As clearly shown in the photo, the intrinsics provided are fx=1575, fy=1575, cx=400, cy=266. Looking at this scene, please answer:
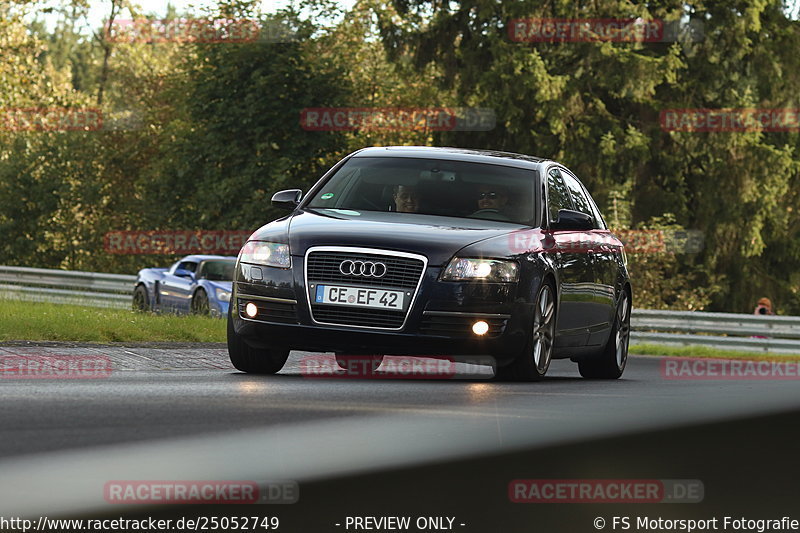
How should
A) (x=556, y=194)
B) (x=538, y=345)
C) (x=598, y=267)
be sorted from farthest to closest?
(x=598, y=267)
(x=556, y=194)
(x=538, y=345)

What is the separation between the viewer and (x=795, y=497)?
6246 millimetres

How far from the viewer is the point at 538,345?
1138 cm

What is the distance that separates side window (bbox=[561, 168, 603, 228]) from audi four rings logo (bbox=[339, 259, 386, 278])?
3179 millimetres

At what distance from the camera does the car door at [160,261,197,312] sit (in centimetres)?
3011

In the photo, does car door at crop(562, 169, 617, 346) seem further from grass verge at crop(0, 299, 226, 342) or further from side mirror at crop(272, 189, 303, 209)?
grass verge at crop(0, 299, 226, 342)

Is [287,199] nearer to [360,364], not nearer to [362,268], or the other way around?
[362,268]

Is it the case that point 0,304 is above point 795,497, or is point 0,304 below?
below

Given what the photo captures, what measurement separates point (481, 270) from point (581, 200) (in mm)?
3197

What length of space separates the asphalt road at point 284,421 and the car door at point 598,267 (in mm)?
705

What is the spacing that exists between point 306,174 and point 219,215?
269 cm

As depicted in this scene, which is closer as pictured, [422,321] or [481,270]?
[422,321]

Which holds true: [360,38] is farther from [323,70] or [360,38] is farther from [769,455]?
[769,455]

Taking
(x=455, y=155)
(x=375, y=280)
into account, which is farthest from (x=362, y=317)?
(x=455, y=155)

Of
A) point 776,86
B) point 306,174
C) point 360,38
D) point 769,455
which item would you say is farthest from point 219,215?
point 769,455
